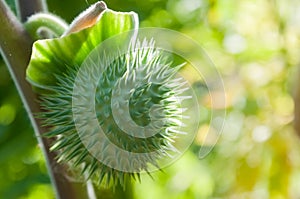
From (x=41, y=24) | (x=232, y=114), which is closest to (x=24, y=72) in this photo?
(x=41, y=24)

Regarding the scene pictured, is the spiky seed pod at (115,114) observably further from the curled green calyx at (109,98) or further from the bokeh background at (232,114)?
the bokeh background at (232,114)

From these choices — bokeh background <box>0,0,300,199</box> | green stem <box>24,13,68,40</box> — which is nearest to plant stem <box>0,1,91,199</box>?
green stem <box>24,13,68,40</box>

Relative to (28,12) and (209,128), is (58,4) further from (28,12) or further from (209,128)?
(28,12)

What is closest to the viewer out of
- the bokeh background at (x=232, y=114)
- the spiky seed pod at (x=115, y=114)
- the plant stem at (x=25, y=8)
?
the spiky seed pod at (x=115, y=114)

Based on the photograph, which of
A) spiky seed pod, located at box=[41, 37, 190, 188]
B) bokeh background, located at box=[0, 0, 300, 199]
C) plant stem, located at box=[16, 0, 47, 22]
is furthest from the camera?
bokeh background, located at box=[0, 0, 300, 199]

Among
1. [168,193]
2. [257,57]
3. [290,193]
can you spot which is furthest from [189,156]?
[257,57]

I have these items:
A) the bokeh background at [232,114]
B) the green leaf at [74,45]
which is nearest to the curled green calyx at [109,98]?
the green leaf at [74,45]

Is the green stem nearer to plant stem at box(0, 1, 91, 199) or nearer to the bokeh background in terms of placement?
plant stem at box(0, 1, 91, 199)
